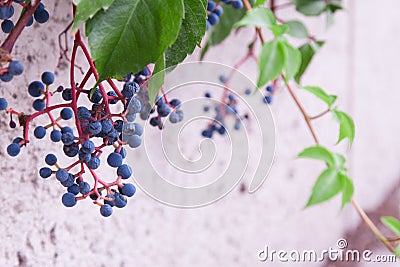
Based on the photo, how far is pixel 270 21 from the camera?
1.69ft

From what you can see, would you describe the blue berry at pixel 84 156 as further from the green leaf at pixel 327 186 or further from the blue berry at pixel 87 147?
the green leaf at pixel 327 186

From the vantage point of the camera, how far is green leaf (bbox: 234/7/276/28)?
0.49m

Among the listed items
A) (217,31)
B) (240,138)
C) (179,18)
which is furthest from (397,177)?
(179,18)

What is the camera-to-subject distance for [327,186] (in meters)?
0.55

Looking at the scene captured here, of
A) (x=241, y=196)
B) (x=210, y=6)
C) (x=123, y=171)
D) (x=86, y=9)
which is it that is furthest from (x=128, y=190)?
(x=241, y=196)

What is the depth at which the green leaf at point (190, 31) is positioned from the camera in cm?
41

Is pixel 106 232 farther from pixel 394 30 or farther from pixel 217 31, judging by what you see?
pixel 394 30

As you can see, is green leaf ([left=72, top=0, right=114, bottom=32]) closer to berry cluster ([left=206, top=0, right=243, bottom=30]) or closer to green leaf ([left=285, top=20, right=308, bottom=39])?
berry cluster ([left=206, top=0, right=243, bottom=30])

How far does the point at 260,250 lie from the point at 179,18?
2.05 feet

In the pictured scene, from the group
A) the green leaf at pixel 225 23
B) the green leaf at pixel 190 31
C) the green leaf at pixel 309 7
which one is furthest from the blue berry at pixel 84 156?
the green leaf at pixel 309 7

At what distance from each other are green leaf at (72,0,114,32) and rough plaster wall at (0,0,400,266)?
177 mm

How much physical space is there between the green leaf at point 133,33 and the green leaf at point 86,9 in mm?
11

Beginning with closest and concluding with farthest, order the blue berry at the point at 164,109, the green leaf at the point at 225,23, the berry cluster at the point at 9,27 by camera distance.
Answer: the berry cluster at the point at 9,27, the blue berry at the point at 164,109, the green leaf at the point at 225,23

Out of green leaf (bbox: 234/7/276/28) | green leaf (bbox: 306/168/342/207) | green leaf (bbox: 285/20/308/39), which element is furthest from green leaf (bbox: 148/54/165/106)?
green leaf (bbox: 285/20/308/39)
